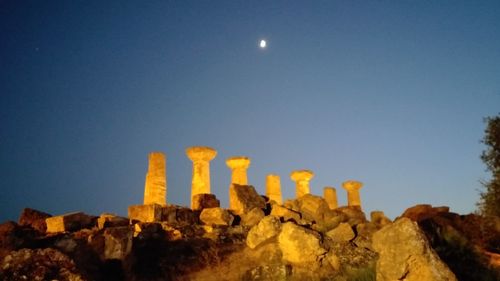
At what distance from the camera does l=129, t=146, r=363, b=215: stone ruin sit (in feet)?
64.8

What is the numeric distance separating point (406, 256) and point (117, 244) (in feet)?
27.6

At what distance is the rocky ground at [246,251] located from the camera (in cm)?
727

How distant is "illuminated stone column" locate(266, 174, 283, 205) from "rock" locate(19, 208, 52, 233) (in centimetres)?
1808

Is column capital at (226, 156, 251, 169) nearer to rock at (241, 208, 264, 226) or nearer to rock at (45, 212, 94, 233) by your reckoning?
rock at (241, 208, 264, 226)

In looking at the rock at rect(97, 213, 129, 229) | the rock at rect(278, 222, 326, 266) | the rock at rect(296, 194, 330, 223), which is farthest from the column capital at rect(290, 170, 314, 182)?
the rock at rect(278, 222, 326, 266)

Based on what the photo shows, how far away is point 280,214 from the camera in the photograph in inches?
739

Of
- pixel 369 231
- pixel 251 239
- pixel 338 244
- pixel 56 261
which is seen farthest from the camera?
pixel 369 231

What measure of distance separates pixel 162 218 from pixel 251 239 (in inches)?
255

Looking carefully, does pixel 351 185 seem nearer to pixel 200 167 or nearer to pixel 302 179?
pixel 302 179

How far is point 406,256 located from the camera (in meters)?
7.32

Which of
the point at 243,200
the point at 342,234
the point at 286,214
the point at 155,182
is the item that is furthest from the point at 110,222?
the point at 342,234

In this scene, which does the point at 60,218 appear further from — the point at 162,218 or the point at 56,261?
the point at 56,261

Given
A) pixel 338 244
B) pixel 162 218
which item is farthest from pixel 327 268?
pixel 162 218

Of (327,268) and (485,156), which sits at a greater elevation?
(485,156)
